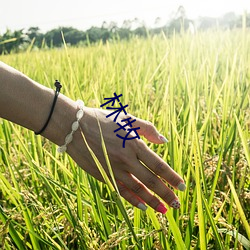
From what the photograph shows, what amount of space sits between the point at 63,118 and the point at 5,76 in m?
0.14

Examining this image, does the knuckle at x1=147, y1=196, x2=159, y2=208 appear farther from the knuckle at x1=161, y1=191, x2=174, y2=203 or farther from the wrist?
the wrist

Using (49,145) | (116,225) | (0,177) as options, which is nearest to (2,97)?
(0,177)

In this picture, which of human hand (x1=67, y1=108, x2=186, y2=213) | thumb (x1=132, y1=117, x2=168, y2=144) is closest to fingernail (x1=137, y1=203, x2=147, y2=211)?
human hand (x1=67, y1=108, x2=186, y2=213)

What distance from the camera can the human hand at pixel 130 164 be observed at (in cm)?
75

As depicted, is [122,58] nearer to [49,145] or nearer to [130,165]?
[49,145]

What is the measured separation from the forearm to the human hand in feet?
0.11

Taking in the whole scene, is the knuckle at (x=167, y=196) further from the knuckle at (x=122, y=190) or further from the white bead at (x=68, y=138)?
the white bead at (x=68, y=138)

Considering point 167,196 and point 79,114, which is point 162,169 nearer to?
point 167,196

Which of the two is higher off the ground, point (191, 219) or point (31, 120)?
point (31, 120)

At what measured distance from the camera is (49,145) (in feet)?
4.50

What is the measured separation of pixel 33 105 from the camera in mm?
809

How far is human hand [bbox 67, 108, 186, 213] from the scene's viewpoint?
2.47 feet

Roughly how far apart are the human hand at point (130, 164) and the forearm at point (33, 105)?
1.3 inches

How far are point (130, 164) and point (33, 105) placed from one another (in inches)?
8.9
